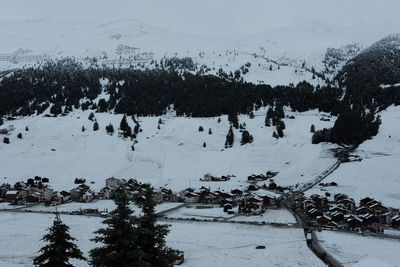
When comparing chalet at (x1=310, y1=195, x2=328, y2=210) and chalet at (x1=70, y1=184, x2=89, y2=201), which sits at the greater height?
chalet at (x1=310, y1=195, x2=328, y2=210)

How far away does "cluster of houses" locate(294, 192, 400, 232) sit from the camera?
161ft

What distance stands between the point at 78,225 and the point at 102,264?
1549 inches

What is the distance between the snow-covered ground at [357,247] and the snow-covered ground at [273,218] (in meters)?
7.54

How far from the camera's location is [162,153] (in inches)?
3875

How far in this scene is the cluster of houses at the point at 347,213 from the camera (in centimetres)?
4920

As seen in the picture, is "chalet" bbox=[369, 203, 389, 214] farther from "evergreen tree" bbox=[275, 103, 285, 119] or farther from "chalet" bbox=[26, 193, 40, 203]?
"evergreen tree" bbox=[275, 103, 285, 119]

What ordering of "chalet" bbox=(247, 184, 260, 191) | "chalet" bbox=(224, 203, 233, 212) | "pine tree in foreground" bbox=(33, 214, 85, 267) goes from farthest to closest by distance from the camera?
1. "chalet" bbox=(247, 184, 260, 191)
2. "chalet" bbox=(224, 203, 233, 212)
3. "pine tree in foreground" bbox=(33, 214, 85, 267)

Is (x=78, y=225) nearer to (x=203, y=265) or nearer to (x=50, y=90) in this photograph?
(x=203, y=265)

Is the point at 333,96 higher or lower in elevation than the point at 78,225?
higher

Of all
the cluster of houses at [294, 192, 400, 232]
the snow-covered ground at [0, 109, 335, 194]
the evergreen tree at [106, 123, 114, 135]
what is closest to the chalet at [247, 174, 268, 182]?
the snow-covered ground at [0, 109, 335, 194]

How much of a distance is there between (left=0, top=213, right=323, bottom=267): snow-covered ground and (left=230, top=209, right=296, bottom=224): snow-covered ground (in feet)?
12.7

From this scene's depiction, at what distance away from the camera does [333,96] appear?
135 metres

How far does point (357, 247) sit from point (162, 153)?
64450 millimetres

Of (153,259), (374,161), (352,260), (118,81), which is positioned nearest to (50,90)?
(118,81)
